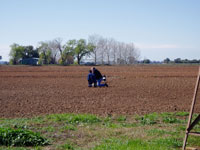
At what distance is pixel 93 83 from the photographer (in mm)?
24250

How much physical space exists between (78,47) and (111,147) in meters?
114

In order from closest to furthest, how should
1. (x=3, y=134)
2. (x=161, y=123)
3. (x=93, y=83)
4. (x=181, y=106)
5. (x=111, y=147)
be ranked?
1. (x=111, y=147)
2. (x=3, y=134)
3. (x=161, y=123)
4. (x=181, y=106)
5. (x=93, y=83)

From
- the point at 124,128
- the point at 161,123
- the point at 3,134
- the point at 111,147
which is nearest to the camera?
the point at 111,147

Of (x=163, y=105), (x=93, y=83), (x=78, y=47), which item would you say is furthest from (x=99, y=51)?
(x=163, y=105)

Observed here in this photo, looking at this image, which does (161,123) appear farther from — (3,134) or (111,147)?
(3,134)

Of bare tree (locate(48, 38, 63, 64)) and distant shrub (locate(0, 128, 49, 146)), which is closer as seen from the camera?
distant shrub (locate(0, 128, 49, 146))

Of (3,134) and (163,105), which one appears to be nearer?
(3,134)

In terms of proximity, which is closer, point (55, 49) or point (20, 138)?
point (20, 138)

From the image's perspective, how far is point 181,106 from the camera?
13734 millimetres

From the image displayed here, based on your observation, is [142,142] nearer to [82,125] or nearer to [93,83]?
[82,125]

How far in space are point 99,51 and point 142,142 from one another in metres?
120

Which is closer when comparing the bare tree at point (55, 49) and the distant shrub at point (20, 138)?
the distant shrub at point (20, 138)

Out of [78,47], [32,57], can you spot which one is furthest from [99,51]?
[32,57]

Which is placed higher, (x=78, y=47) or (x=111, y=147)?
(x=78, y=47)
